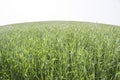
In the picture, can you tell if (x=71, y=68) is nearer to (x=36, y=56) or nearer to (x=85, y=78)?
(x=85, y=78)

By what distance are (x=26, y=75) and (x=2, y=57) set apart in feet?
3.62

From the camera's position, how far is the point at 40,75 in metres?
3.20

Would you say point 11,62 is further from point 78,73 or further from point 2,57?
point 78,73

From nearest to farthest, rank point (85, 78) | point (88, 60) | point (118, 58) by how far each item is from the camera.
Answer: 1. point (85, 78)
2. point (88, 60)
3. point (118, 58)

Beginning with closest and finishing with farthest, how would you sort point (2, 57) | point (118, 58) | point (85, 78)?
1. point (85, 78)
2. point (118, 58)
3. point (2, 57)

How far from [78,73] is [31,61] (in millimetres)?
889

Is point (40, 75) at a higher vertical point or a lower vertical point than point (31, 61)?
lower

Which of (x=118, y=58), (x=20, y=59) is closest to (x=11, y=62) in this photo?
(x=20, y=59)

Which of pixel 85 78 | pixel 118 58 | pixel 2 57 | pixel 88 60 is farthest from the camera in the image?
pixel 2 57

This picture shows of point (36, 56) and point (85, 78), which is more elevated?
point (36, 56)

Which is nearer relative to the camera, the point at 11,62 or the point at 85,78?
the point at 85,78

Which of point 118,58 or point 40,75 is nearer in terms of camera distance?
point 40,75

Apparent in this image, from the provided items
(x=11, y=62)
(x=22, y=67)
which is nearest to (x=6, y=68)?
(x=11, y=62)

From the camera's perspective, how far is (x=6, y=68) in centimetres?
354
